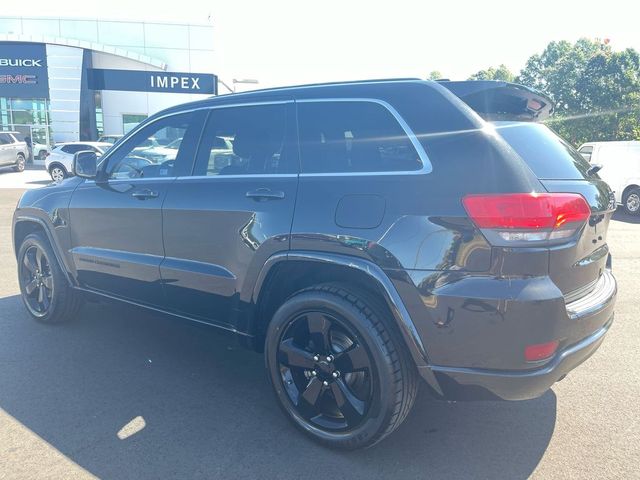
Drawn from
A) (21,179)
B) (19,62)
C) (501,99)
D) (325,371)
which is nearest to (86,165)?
(325,371)

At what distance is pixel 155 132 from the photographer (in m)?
3.86

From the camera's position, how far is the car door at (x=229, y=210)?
9.59ft

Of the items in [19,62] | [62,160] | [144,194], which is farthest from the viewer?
[19,62]

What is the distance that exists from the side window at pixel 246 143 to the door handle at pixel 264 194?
14cm

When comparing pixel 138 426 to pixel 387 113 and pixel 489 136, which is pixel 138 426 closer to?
pixel 387 113

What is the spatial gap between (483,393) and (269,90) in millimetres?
2143

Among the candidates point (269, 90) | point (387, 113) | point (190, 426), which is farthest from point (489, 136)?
point (190, 426)

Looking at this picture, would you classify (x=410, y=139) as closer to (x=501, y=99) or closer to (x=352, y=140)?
(x=352, y=140)

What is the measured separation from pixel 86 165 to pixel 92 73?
29100 millimetres

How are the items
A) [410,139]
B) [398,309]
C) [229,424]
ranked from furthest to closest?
[229,424] < [410,139] < [398,309]

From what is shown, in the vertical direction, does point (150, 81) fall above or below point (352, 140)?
above

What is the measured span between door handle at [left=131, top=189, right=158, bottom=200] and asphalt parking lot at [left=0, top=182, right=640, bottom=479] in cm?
123

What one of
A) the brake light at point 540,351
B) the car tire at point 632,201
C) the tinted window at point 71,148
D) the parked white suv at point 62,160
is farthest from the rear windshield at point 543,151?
the tinted window at point 71,148

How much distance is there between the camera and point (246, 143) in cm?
328
